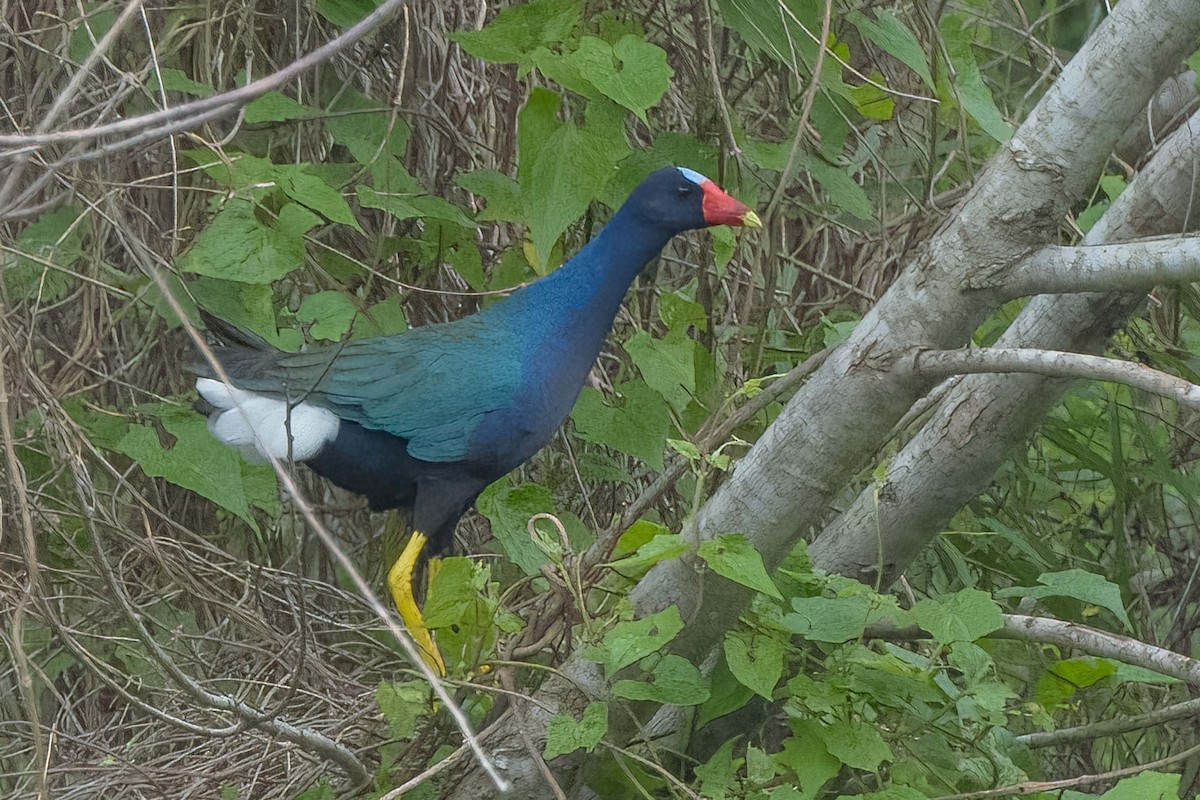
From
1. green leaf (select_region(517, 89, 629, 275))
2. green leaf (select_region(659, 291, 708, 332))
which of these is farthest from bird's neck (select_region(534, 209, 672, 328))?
green leaf (select_region(517, 89, 629, 275))

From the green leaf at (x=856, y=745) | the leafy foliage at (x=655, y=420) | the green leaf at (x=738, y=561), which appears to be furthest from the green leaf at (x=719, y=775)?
the green leaf at (x=738, y=561)

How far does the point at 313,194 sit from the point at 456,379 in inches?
14.7

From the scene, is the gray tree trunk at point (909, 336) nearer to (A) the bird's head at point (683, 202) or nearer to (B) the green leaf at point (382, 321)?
(A) the bird's head at point (683, 202)

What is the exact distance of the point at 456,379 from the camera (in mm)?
2053

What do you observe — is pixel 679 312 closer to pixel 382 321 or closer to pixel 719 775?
pixel 382 321

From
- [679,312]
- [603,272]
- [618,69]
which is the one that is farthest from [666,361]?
[618,69]

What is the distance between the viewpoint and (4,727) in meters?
2.30

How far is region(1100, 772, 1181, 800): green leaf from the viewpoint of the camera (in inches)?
50.4

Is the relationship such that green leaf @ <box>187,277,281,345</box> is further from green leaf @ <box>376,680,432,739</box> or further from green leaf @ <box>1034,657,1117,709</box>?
green leaf @ <box>1034,657,1117,709</box>

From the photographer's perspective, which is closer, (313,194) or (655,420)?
(313,194)

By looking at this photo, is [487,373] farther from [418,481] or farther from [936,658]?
[936,658]

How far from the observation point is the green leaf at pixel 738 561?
135cm

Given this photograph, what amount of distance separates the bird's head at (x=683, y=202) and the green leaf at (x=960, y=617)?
2.65 feet

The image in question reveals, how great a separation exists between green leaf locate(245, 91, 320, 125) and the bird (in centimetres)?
34
